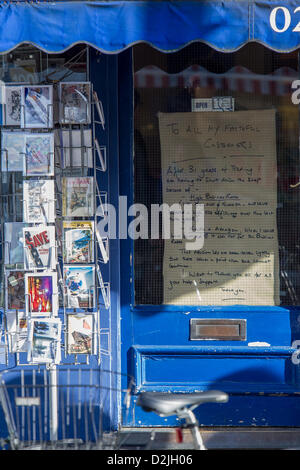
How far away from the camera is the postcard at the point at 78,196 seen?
4555 millimetres

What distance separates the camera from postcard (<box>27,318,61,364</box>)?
4.46 m

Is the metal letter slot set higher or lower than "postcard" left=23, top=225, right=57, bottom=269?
lower

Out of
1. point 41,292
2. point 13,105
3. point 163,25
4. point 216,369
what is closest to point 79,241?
point 41,292

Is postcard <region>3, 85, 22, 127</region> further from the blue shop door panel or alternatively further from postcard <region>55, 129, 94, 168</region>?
the blue shop door panel

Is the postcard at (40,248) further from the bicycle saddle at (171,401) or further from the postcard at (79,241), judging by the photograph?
the bicycle saddle at (171,401)

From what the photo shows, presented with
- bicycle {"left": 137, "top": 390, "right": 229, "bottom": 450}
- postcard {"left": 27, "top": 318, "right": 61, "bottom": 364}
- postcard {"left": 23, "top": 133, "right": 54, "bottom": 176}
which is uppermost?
postcard {"left": 23, "top": 133, "right": 54, "bottom": 176}

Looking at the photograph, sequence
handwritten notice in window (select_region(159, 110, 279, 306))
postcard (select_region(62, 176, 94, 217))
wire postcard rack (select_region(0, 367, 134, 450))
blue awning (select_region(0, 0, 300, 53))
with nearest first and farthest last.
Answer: blue awning (select_region(0, 0, 300, 53)) → wire postcard rack (select_region(0, 367, 134, 450)) → postcard (select_region(62, 176, 94, 217)) → handwritten notice in window (select_region(159, 110, 279, 306))

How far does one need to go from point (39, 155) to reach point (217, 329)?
198 cm

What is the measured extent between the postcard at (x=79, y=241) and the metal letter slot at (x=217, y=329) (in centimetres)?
102

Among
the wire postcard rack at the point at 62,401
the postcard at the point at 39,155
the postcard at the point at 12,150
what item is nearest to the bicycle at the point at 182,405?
the wire postcard rack at the point at 62,401

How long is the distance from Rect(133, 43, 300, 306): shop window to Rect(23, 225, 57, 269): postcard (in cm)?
74

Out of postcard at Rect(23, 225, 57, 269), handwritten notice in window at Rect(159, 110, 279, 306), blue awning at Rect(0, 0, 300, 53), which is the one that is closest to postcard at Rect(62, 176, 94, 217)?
postcard at Rect(23, 225, 57, 269)

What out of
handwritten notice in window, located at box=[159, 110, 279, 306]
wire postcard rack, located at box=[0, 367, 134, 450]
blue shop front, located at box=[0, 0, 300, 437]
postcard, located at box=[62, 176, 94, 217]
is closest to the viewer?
wire postcard rack, located at box=[0, 367, 134, 450]
